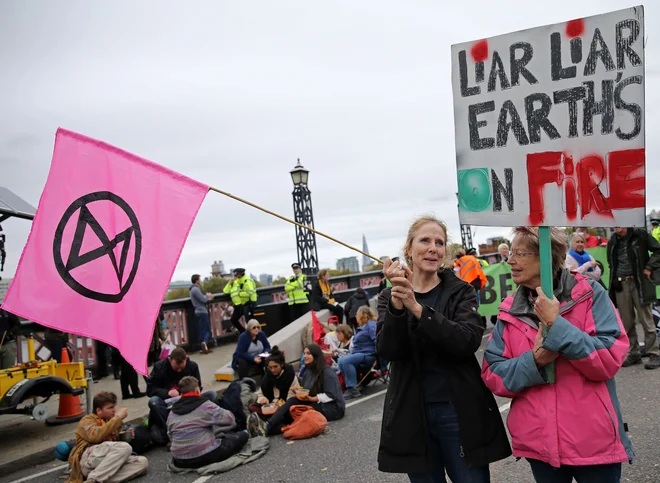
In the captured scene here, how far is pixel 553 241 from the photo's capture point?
2.80 m

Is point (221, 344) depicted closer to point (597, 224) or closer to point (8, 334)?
point (8, 334)

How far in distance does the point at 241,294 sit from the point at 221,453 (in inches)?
314

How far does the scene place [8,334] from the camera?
7.74 m

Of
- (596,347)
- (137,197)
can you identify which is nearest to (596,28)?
(596,347)

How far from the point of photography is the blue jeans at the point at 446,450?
102 inches

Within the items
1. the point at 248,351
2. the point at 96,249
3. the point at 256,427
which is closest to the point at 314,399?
the point at 256,427

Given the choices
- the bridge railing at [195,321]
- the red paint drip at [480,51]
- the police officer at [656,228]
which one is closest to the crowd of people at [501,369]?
the red paint drip at [480,51]

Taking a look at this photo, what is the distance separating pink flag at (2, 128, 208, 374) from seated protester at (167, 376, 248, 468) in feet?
8.83

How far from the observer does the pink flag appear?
3.75 meters

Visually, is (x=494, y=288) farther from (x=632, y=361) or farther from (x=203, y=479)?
(x=203, y=479)

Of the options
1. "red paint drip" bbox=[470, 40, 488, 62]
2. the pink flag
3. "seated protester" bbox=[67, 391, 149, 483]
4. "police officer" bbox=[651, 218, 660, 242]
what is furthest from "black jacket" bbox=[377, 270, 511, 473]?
"police officer" bbox=[651, 218, 660, 242]

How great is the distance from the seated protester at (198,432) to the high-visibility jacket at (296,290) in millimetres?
8106

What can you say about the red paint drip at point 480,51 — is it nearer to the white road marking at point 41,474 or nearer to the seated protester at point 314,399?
the seated protester at point 314,399

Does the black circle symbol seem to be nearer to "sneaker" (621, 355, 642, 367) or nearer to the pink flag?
the pink flag
